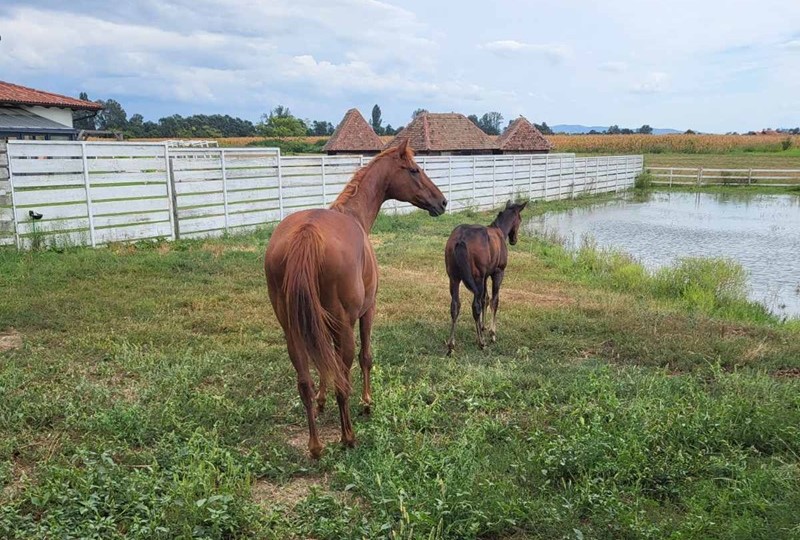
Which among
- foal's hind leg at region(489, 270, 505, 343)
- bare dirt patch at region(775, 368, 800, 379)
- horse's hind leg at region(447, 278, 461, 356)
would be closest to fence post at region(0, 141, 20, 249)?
horse's hind leg at region(447, 278, 461, 356)

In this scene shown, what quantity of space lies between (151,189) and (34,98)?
16.4 metres

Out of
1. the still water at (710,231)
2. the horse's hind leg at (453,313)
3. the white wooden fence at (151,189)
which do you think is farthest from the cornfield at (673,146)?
the horse's hind leg at (453,313)

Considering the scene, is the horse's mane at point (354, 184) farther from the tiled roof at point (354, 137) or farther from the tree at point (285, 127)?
the tree at point (285, 127)

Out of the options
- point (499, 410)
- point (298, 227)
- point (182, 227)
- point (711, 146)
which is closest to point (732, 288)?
point (499, 410)

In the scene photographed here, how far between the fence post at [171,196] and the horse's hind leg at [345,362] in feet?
27.4

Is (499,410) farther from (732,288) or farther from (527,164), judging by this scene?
(527,164)

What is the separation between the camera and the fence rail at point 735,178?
89.2ft

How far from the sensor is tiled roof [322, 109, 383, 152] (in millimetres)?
24755

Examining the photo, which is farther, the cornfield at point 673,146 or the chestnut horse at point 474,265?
the cornfield at point 673,146

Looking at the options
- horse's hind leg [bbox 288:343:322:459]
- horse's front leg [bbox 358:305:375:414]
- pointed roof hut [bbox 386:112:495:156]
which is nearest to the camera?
horse's hind leg [bbox 288:343:322:459]

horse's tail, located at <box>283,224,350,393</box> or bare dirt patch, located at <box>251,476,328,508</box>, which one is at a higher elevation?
horse's tail, located at <box>283,224,350,393</box>

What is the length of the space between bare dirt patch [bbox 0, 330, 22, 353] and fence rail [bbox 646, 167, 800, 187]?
29.4 meters

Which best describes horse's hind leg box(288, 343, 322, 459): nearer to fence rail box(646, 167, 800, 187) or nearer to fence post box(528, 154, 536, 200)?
fence post box(528, 154, 536, 200)

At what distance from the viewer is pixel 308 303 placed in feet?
10.2
